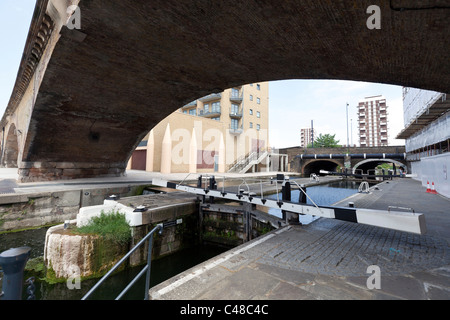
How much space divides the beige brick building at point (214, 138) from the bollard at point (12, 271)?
22.3 m

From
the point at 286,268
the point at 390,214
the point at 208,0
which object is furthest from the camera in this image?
the point at 208,0

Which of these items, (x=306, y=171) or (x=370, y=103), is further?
(x=370, y=103)

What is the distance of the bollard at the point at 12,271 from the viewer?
160cm

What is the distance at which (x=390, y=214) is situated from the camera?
373cm

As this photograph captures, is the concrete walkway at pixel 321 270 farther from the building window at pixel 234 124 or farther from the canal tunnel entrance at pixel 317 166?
the canal tunnel entrance at pixel 317 166

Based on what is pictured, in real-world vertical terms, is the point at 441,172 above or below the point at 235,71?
below

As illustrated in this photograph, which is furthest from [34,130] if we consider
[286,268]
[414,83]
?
[414,83]

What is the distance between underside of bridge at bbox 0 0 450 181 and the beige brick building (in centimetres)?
1373

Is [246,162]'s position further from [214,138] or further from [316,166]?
[316,166]

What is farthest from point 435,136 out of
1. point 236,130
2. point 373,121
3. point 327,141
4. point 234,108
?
point 373,121

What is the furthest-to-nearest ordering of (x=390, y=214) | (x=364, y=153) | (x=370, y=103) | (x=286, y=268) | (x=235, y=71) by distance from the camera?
1. (x=370, y=103)
2. (x=364, y=153)
3. (x=235, y=71)
4. (x=390, y=214)
5. (x=286, y=268)
